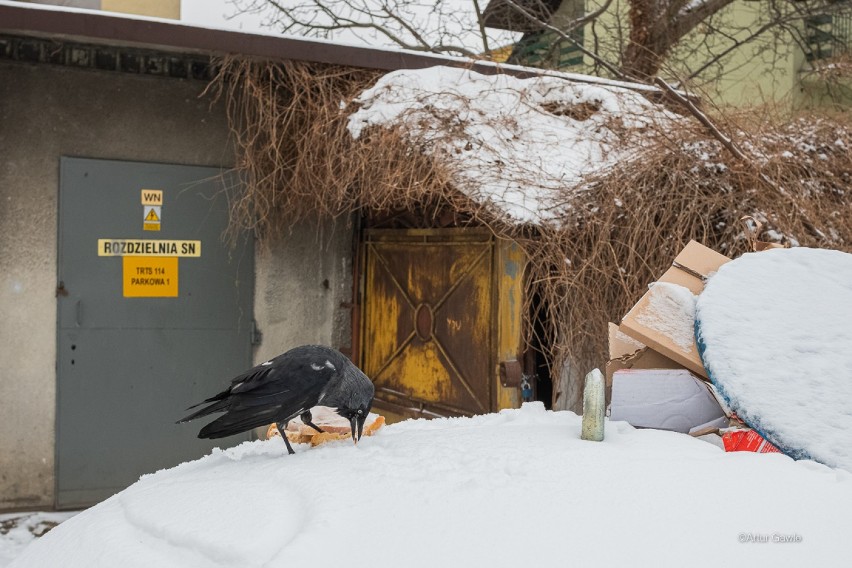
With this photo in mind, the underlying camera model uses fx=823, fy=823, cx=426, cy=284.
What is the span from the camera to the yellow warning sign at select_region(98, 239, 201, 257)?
20.0ft

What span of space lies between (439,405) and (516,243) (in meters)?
1.39

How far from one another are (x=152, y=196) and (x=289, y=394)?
3578mm

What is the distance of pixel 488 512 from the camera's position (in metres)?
2.19

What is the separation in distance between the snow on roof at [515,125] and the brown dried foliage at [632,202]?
13 cm

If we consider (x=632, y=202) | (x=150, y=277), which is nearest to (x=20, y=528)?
(x=150, y=277)

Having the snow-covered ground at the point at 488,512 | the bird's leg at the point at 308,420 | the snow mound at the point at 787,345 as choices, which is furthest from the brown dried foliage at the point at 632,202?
the snow-covered ground at the point at 488,512

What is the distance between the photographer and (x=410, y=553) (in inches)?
79.3

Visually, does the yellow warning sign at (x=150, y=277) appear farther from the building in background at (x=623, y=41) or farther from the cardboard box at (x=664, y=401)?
the building in background at (x=623, y=41)

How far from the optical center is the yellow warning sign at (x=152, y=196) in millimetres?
6195

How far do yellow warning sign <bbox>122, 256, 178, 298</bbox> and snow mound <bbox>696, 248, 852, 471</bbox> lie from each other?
4.21m

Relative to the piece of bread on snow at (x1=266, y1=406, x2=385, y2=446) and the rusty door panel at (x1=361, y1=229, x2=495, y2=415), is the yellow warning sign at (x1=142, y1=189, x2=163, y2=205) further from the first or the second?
the piece of bread on snow at (x1=266, y1=406, x2=385, y2=446)

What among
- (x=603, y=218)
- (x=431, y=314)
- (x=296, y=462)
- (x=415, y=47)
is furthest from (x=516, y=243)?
(x=415, y=47)

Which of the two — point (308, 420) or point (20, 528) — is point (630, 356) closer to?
point (308, 420)

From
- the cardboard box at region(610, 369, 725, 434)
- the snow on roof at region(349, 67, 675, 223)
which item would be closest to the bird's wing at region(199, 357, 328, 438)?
the cardboard box at region(610, 369, 725, 434)
